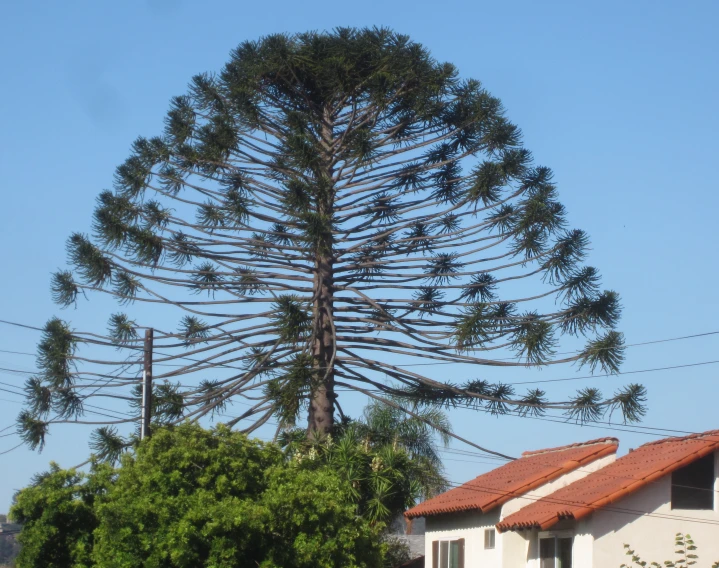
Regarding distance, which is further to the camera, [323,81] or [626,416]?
[323,81]

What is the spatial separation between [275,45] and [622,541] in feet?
47.0

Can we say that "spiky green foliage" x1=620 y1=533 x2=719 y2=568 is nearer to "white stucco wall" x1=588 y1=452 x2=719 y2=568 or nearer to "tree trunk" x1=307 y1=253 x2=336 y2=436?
"white stucco wall" x1=588 y1=452 x2=719 y2=568

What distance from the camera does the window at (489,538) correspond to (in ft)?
75.6

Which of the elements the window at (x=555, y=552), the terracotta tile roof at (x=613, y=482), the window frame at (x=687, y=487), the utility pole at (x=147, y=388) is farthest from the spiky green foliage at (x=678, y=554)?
the utility pole at (x=147, y=388)

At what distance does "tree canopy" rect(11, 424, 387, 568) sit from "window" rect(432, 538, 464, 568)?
6.79m

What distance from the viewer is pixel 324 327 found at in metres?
24.5

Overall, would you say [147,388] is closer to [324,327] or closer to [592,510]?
[324,327]

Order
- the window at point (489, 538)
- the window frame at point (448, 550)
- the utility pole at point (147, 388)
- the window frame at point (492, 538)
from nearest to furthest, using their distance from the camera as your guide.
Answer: the utility pole at point (147, 388) → the window frame at point (492, 538) → the window at point (489, 538) → the window frame at point (448, 550)

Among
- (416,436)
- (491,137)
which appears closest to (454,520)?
(416,436)

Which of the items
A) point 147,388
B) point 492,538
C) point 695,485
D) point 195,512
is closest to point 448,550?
point 492,538

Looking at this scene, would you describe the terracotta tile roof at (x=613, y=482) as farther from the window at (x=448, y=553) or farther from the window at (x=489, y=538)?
the window at (x=448, y=553)

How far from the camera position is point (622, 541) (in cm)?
2030

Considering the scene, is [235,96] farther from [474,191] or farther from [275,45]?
[474,191]

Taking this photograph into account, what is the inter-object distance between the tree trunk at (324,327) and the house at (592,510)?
11.3 ft
